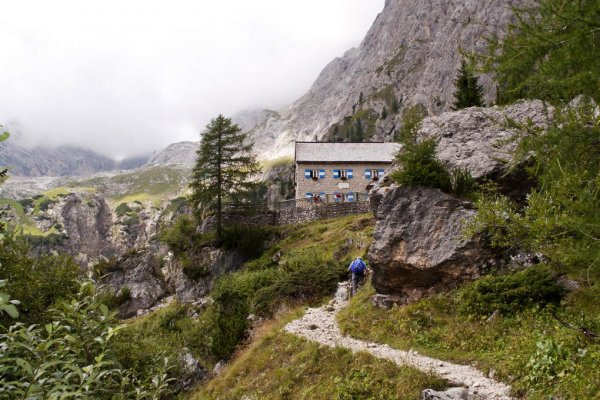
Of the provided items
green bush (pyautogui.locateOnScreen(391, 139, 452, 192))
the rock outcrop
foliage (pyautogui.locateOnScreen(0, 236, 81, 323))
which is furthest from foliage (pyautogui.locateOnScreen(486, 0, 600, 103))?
foliage (pyautogui.locateOnScreen(0, 236, 81, 323))

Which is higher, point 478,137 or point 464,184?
point 478,137

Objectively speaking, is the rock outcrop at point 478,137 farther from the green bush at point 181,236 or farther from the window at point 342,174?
the window at point 342,174

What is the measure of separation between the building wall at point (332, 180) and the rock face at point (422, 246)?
124ft

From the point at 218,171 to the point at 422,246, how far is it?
25.8 meters

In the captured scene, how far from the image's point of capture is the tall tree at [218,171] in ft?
128

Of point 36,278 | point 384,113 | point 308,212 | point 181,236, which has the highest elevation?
point 384,113

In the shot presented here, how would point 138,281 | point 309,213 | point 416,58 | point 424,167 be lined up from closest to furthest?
point 424,167 → point 138,281 → point 309,213 → point 416,58

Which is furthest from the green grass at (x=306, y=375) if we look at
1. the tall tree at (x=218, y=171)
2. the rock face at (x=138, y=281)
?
the rock face at (x=138, y=281)

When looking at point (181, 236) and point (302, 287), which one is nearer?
point (302, 287)

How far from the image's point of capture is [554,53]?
6594 millimetres

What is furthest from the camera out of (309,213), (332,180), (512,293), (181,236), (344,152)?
(344,152)

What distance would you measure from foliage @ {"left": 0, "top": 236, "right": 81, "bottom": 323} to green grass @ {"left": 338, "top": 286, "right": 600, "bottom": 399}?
11.4 m

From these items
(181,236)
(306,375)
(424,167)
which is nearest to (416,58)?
(181,236)

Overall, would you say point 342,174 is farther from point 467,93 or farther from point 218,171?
point 467,93
